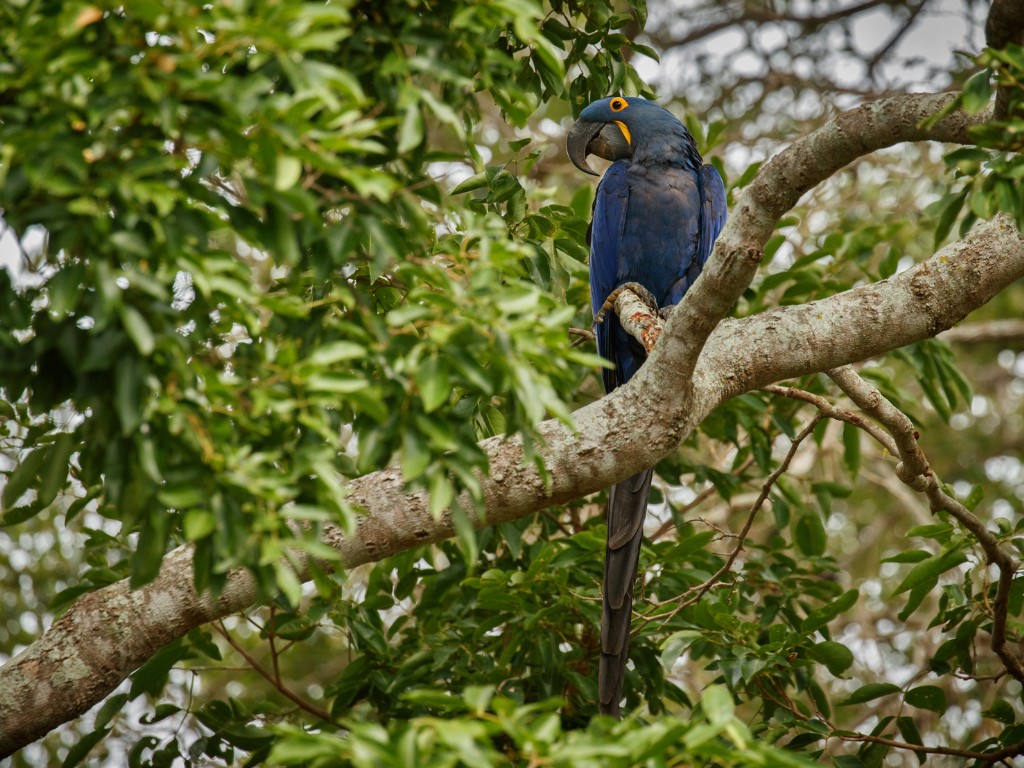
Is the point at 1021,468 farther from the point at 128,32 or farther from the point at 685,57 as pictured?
the point at 128,32

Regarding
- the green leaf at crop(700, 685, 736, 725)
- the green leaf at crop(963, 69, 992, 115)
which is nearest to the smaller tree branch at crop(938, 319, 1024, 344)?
the green leaf at crop(963, 69, 992, 115)

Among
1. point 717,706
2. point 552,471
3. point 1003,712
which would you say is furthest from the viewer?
point 1003,712

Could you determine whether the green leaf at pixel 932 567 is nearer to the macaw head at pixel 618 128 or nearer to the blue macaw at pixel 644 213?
the blue macaw at pixel 644 213

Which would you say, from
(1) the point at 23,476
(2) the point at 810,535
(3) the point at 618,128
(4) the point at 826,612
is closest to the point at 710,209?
(3) the point at 618,128

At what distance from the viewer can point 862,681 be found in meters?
5.18

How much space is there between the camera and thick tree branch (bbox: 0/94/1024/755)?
81.2 inches

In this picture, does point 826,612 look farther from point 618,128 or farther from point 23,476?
point 618,128

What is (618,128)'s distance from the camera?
3.85m

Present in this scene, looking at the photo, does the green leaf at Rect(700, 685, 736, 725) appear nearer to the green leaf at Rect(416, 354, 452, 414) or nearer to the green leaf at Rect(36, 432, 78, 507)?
the green leaf at Rect(416, 354, 452, 414)

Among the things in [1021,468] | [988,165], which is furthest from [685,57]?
[988,165]

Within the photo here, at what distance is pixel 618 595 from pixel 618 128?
204cm

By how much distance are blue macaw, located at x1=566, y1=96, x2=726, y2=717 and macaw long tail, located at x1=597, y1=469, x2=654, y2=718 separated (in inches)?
32.0

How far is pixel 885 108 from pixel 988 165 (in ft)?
1.61

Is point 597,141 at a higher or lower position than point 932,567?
higher
